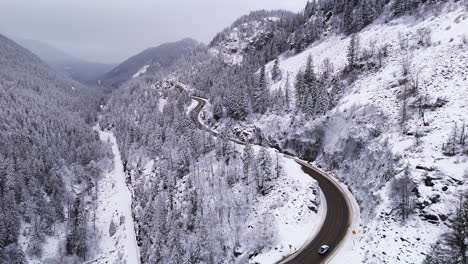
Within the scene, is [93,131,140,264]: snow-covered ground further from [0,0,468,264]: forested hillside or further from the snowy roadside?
the snowy roadside

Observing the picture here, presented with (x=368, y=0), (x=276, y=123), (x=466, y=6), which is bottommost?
(x=276, y=123)

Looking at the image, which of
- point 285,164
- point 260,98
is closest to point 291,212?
point 285,164

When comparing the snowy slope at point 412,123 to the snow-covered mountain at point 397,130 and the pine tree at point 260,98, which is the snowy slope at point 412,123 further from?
the pine tree at point 260,98

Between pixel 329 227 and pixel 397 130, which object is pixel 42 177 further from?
→ pixel 397 130

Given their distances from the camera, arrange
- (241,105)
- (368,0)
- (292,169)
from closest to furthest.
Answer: (292,169), (241,105), (368,0)

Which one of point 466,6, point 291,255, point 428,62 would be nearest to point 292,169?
point 291,255

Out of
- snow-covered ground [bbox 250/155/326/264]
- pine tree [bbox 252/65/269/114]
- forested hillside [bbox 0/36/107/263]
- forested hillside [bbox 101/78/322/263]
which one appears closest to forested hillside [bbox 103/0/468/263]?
pine tree [bbox 252/65/269/114]

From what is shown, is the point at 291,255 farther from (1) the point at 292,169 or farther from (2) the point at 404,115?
(2) the point at 404,115
